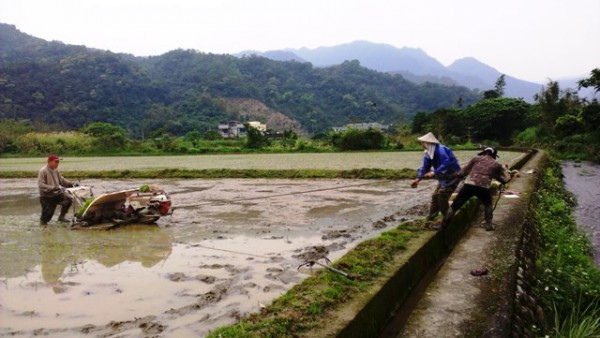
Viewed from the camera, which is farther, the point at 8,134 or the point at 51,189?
the point at 8,134

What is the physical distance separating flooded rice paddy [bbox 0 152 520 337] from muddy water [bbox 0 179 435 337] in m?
0.02

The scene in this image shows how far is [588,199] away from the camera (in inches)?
520

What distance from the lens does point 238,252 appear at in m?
6.96

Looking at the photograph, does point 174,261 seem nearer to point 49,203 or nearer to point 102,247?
point 102,247

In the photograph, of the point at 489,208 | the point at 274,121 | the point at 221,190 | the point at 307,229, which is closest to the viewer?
the point at 489,208

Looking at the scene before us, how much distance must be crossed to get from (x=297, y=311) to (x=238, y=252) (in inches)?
135

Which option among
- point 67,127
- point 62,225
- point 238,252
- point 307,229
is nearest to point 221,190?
point 62,225

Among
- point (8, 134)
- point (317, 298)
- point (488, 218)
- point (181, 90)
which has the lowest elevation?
point (8, 134)

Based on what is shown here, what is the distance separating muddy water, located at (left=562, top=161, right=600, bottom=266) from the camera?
9.05 m

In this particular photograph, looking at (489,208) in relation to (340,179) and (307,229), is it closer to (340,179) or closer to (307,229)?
(307,229)

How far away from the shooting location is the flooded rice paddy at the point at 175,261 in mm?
4484

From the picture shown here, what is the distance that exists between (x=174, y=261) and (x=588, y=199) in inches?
481

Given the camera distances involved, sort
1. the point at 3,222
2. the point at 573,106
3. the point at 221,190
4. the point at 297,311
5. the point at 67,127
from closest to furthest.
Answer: the point at 297,311 < the point at 3,222 < the point at 221,190 < the point at 573,106 < the point at 67,127

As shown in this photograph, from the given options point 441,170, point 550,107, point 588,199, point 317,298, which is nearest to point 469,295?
point 317,298
